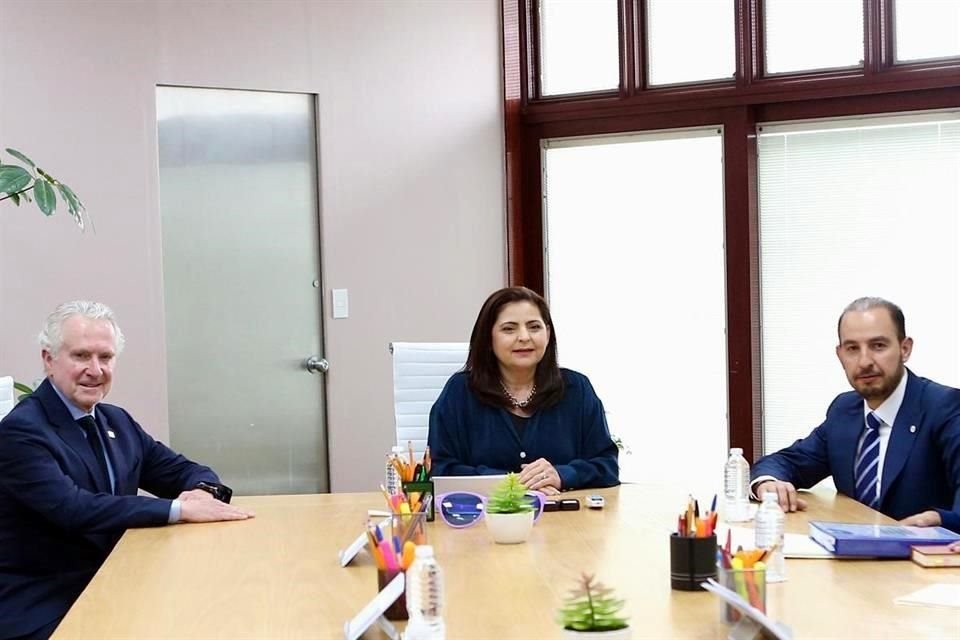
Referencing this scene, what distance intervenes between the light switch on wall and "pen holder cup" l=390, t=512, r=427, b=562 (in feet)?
10.5

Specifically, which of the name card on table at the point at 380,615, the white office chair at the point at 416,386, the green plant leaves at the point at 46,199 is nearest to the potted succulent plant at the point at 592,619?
the name card on table at the point at 380,615

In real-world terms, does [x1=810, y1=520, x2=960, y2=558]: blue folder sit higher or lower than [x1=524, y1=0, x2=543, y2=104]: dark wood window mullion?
lower

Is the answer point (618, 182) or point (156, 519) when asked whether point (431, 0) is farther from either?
point (156, 519)

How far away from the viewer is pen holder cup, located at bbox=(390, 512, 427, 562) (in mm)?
2414

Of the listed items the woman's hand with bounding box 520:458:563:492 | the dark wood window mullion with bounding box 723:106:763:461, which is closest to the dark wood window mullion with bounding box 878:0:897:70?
the dark wood window mullion with bounding box 723:106:763:461

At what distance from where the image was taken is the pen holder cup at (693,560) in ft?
7.72

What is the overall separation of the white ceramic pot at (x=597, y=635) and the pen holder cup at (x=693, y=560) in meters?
0.48

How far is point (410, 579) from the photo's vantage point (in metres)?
2.03

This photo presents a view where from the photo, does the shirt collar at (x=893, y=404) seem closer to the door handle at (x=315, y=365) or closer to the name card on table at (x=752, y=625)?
the name card on table at (x=752, y=625)

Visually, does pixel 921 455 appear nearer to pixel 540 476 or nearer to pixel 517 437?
pixel 540 476

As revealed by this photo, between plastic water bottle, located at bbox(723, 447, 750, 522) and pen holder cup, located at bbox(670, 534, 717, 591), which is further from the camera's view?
plastic water bottle, located at bbox(723, 447, 750, 522)

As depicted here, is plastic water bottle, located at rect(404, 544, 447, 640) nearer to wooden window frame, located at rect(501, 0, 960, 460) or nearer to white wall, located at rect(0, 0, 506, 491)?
white wall, located at rect(0, 0, 506, 491)

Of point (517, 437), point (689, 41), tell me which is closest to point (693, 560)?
point (517, 437)

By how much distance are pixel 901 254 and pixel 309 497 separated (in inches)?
120
